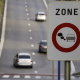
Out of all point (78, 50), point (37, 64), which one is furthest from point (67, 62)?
point (37, 64)

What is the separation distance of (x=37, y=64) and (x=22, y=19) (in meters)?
24.9

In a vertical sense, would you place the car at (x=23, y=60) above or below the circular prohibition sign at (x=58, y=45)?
below

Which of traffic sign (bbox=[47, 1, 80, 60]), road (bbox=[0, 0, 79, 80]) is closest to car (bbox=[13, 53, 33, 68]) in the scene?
road (bbox=[0, 0, 79, 80])

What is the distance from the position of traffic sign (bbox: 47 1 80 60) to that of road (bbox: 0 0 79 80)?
23.5 m

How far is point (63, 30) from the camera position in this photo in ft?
13.2

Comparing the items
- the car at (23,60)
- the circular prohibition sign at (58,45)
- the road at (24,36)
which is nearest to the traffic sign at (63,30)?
the circular prohibition sign at (58,45)

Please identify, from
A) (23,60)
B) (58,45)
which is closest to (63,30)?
(58,45)

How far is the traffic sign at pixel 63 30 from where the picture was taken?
4004 mm

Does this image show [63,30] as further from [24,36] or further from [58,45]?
[24,36]

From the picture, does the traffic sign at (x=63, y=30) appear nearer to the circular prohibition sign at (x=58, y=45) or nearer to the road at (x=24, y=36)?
the circular prohibition sign at (x=58, y=45)

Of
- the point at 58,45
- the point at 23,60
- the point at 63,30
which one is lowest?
the point at 23,60

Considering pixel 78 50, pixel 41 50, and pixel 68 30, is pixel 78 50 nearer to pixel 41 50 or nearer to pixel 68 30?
pixel 68 30

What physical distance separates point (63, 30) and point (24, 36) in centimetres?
4373

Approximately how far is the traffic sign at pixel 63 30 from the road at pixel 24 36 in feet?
77.1
